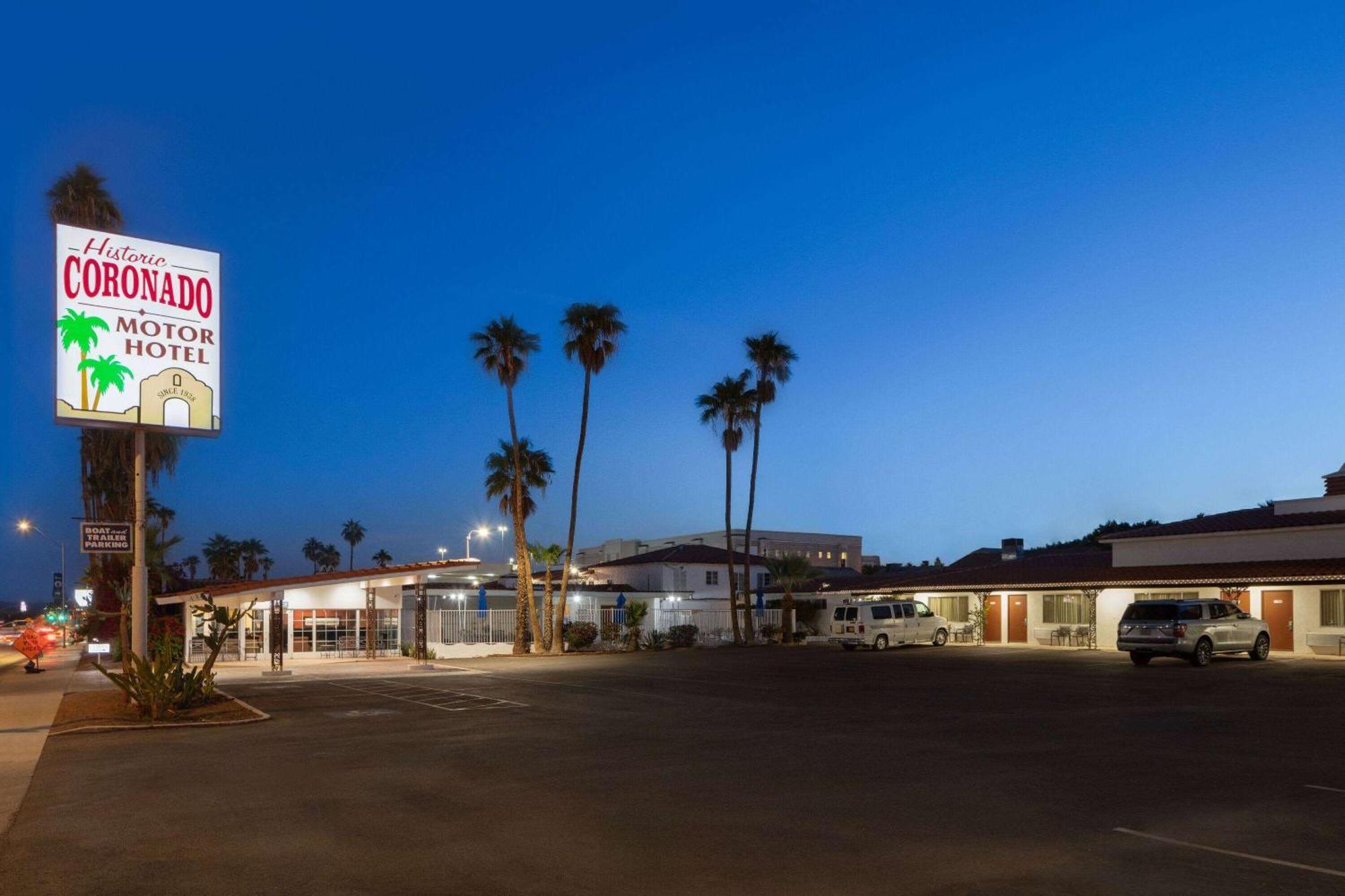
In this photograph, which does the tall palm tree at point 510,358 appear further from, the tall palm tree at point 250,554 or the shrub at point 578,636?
the tall palm tree at point 250,554

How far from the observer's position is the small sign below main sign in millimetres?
20594

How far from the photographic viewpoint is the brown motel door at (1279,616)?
117 feet

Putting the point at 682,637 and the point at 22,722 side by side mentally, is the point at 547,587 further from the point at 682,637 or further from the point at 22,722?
the point at 22,722

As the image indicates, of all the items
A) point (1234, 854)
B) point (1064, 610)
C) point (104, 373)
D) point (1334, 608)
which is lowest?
point (1064, 610)

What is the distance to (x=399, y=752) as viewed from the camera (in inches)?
580

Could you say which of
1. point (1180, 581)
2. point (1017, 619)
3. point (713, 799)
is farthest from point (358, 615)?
point (713, 799)

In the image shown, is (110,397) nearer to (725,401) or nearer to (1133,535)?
(725,401)

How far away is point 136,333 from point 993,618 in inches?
1393

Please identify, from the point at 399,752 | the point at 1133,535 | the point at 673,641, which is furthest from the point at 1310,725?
the point at 673,641

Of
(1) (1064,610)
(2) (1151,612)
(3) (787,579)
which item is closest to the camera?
(2) (1151,612)

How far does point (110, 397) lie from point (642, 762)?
50.5 ft

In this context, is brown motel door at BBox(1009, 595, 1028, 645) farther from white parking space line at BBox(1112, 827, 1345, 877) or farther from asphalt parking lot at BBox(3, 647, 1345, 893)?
white parking space line at BBox(1112, 827, 1345, 877)

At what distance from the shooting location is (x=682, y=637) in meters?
46.5

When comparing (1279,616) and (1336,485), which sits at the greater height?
(1336,485)
